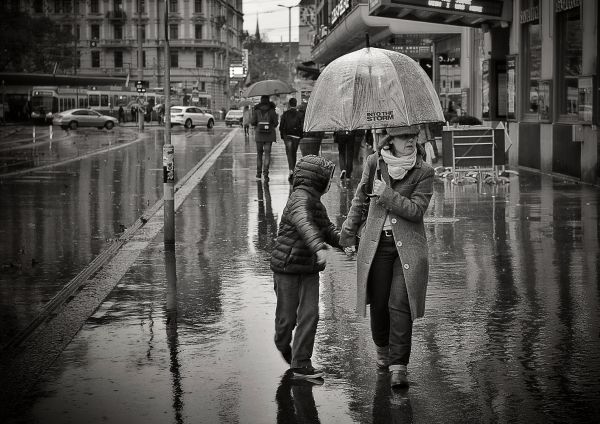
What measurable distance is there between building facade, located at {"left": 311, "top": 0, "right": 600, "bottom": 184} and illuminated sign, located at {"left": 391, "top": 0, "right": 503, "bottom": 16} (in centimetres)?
2

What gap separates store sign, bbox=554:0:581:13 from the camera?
22.0m

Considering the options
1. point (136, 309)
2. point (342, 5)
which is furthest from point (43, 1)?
point (136, 309)

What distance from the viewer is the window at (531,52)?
25406 millimetres

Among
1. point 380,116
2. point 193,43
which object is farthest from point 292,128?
point 193,43

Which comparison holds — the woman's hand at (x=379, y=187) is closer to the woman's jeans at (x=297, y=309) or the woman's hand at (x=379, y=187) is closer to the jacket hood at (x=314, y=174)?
the jacket hood at (x=314, y=174)

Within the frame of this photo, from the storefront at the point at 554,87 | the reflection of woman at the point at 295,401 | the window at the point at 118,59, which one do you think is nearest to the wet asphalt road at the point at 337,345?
the reflection of woman at the point at 295,401

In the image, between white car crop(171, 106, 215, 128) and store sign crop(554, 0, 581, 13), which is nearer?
store sign crop(554, 0, 581, 13)

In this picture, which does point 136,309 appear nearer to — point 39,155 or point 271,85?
point 271,85

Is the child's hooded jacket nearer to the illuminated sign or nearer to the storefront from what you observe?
the storefront

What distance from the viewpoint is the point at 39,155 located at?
35.1m

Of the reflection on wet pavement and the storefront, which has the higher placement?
the storefront

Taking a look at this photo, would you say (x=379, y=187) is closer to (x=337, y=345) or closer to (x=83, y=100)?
(x=337, y=345)

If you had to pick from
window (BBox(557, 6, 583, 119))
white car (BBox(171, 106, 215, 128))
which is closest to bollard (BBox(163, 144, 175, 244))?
window (BBox(557, 6, 583, 119))

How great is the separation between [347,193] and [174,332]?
11.5 metres
